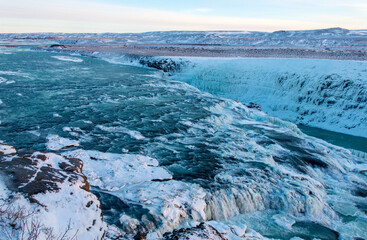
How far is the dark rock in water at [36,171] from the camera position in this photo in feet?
17.2

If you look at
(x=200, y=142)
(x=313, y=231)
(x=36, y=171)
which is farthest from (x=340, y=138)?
(x=36, y=171)

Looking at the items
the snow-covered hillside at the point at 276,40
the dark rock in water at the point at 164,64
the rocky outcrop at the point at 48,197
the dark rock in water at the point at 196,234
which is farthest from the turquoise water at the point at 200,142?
the snow-covered hillside at the point at 276,40

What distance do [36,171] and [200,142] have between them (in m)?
6.59

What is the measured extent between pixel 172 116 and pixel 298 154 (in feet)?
20.2

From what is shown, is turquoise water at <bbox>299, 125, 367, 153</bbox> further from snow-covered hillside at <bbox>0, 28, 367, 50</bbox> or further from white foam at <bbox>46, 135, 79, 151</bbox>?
snow-covered hillside at <bbox>0, 28, 367, 50</bbox>

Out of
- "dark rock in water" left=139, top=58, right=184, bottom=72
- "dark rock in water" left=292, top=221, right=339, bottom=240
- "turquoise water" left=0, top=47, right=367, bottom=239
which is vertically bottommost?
"dark rock in water" left=292, top=221, right=339, bottom=240

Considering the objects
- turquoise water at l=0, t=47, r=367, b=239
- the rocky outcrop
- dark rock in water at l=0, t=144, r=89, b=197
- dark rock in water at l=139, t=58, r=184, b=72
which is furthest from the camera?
dark rock in water at l=139, t=58, r=184, b=72

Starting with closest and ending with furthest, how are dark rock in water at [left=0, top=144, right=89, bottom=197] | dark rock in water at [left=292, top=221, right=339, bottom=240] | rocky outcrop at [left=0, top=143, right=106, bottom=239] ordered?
rocky outcrop at [left=0, top=143, right=106, bottom=239], dark rock in water at [left=0, top=144, right=89, bottom=197], dark rock in water at [left=292, top=221, right=339, bottom=240]

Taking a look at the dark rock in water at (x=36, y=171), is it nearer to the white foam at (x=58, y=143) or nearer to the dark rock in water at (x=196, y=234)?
the dark rock in water at (x=196, y=234)

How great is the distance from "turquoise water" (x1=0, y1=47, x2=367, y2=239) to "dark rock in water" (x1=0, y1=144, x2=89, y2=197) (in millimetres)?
1307

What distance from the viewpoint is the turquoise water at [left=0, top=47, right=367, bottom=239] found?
7941 mm

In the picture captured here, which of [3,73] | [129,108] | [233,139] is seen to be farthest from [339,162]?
[3,73]

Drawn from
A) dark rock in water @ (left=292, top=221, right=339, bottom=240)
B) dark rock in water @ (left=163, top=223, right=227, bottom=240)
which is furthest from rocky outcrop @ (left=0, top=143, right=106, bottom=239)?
dark rock in water @ (left=292, top=221, right=339, bottom=240)

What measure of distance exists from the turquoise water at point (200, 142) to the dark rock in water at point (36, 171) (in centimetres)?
131
